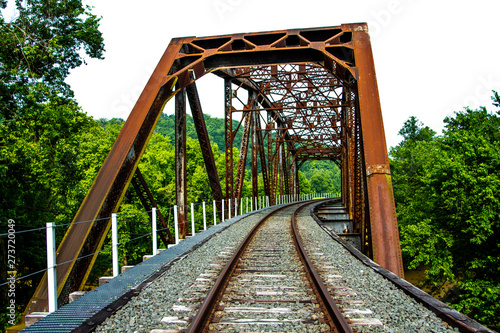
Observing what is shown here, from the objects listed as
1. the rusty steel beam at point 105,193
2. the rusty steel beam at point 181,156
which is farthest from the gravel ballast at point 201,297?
the rusty steel beam at point 181,156

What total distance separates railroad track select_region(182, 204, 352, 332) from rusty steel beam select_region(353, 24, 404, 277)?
4.13 feet

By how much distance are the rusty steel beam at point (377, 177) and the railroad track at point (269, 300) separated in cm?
126

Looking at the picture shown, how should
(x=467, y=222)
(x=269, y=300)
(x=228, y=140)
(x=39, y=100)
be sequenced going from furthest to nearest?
1. (x=467, y=222)
2. (x=228, y=140)
3. (x=39, y=100)
4. (x=269, y=300)

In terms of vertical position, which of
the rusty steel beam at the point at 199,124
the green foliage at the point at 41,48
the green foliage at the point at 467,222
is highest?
the green foliage at the point at 41,48

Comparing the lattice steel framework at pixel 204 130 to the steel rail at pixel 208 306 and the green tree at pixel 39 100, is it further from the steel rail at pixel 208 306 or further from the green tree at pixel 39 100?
the green tree at pixel 39 100

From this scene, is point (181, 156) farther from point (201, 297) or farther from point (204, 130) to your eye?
point (201, 297)

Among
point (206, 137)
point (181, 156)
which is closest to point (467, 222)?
point (206, 137)

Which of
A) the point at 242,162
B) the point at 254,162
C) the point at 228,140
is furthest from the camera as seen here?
the point at 254,162

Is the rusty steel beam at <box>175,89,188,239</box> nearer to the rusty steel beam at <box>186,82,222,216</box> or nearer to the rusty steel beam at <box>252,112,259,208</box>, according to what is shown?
the rusty steel beam at <box>186,82,222,216</box>

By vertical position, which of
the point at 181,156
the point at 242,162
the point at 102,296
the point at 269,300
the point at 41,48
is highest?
the point at 41,48

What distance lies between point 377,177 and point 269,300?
125 inches

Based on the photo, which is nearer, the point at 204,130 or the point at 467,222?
the point at 204,130

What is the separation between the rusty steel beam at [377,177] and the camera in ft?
19.1

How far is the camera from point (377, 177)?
631 cm
